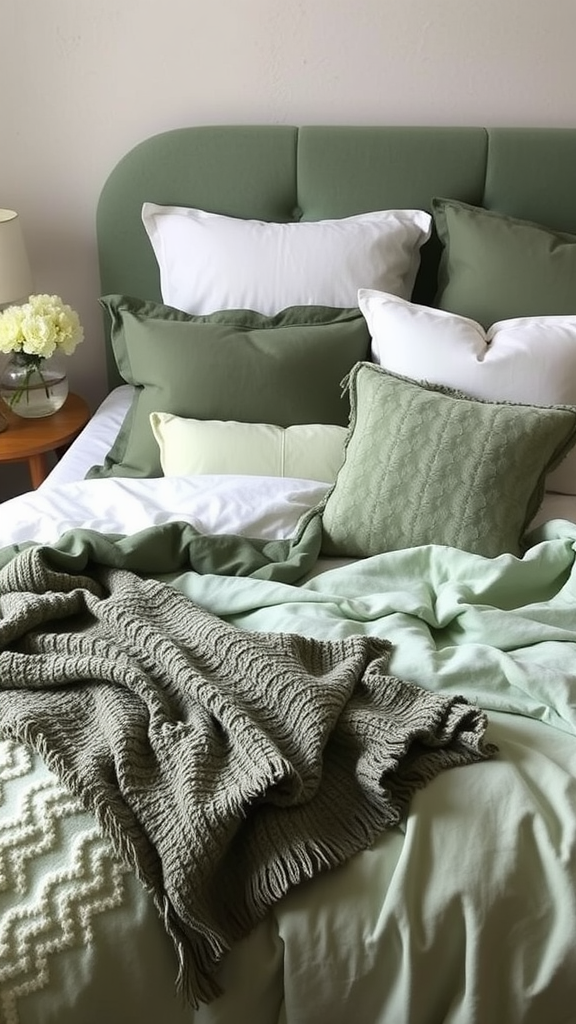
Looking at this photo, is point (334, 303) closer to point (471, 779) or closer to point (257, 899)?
point (471, 779)

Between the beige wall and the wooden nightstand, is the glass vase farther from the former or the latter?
the beige wall

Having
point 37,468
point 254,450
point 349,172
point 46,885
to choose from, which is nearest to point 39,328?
point 37,468

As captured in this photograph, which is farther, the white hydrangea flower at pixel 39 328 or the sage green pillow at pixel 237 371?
the white hydrangea flower at pixel 39 328

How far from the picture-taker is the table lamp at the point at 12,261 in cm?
211

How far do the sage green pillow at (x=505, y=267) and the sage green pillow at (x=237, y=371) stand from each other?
0.25 metres

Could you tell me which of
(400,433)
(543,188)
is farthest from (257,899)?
(543,188)

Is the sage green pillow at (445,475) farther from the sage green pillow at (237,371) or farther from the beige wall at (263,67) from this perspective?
the beige wall at (263,67)

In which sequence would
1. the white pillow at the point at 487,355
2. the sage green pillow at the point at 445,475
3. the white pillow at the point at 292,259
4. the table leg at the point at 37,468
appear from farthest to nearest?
the table leg at the point at 37,468 < the white pillow at the point at 292,259 < the white pillow at the point at 487,355 < the sage green pillow at the point at 445,475

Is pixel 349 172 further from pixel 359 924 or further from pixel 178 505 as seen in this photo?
pixel 359 924

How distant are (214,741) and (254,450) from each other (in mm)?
762

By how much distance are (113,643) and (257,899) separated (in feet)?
1.38

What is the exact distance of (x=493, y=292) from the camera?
200 centimetres

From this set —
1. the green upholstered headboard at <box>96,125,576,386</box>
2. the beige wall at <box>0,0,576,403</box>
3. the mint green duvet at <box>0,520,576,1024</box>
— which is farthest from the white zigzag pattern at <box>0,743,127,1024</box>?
the beige wall at <box>0,0,576,403</box>

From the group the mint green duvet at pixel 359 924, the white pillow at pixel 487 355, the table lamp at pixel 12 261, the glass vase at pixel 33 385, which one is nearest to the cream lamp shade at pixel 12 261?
the table lamp at pixel 12 261
